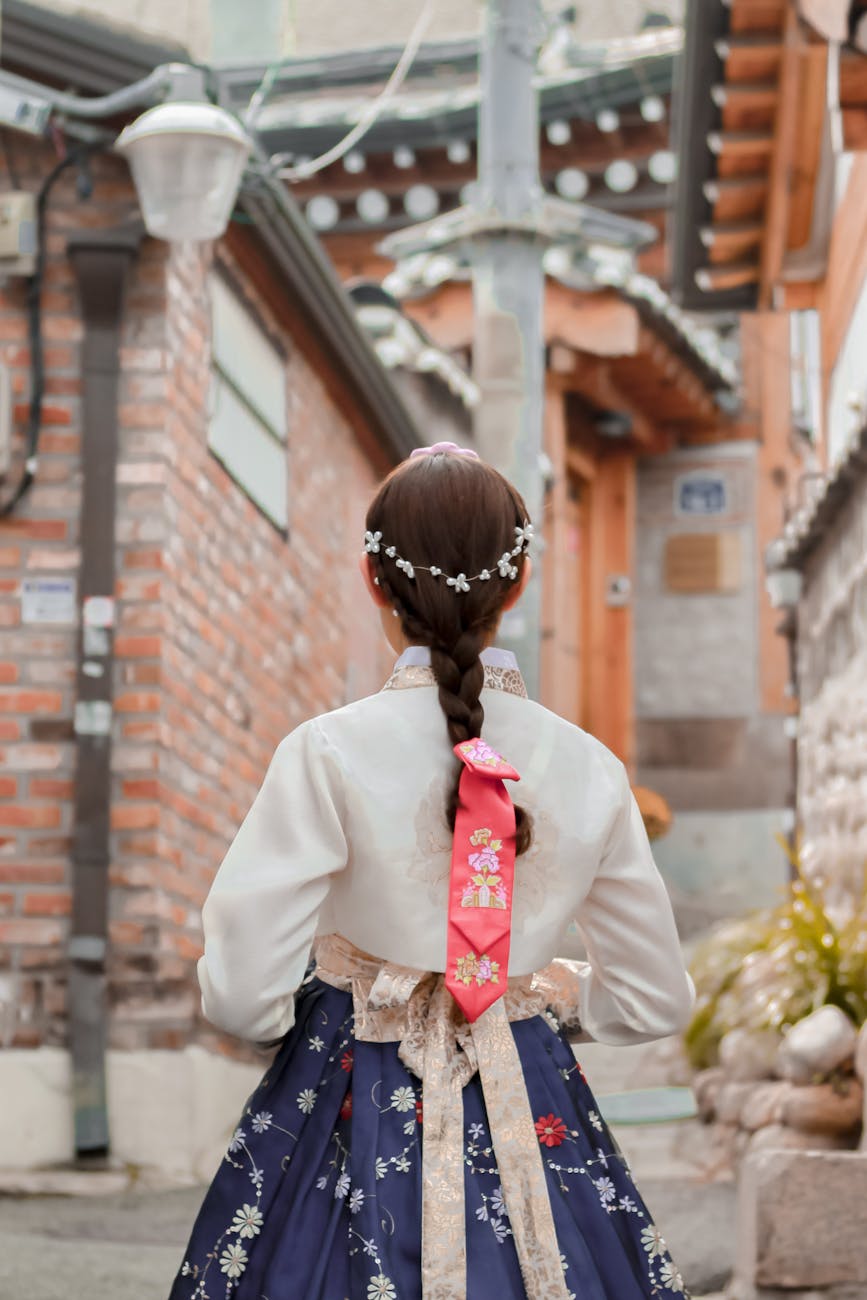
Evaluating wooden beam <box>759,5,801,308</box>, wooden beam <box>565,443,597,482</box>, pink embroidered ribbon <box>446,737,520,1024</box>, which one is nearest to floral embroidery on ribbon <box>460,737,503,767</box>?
pink embroidered ribbon <box>446,737,520,1024</box>

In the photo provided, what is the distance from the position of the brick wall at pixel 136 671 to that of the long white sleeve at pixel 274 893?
12.8ft

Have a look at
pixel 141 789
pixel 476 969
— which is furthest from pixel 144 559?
pixel 476 969

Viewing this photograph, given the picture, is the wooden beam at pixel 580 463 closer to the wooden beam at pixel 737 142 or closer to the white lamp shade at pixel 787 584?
the white lamp shade at pixel 787 584

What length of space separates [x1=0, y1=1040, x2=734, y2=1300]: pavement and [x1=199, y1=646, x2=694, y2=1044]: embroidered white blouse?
2147mm

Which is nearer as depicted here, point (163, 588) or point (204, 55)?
point (163, 588)

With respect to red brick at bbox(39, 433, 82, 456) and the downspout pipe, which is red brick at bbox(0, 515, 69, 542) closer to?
the downspout pipe

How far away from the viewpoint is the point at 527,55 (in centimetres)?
785

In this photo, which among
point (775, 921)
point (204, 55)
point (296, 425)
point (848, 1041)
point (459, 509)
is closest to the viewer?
point (459, 509)

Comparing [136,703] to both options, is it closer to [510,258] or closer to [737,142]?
[510,258]

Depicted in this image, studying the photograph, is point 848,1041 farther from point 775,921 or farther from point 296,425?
point 296,425

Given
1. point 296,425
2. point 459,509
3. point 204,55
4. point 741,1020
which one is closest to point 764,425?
point 204,55

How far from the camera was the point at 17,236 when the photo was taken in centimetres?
634

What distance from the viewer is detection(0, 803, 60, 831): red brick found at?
6.18m

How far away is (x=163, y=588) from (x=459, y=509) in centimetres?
401
